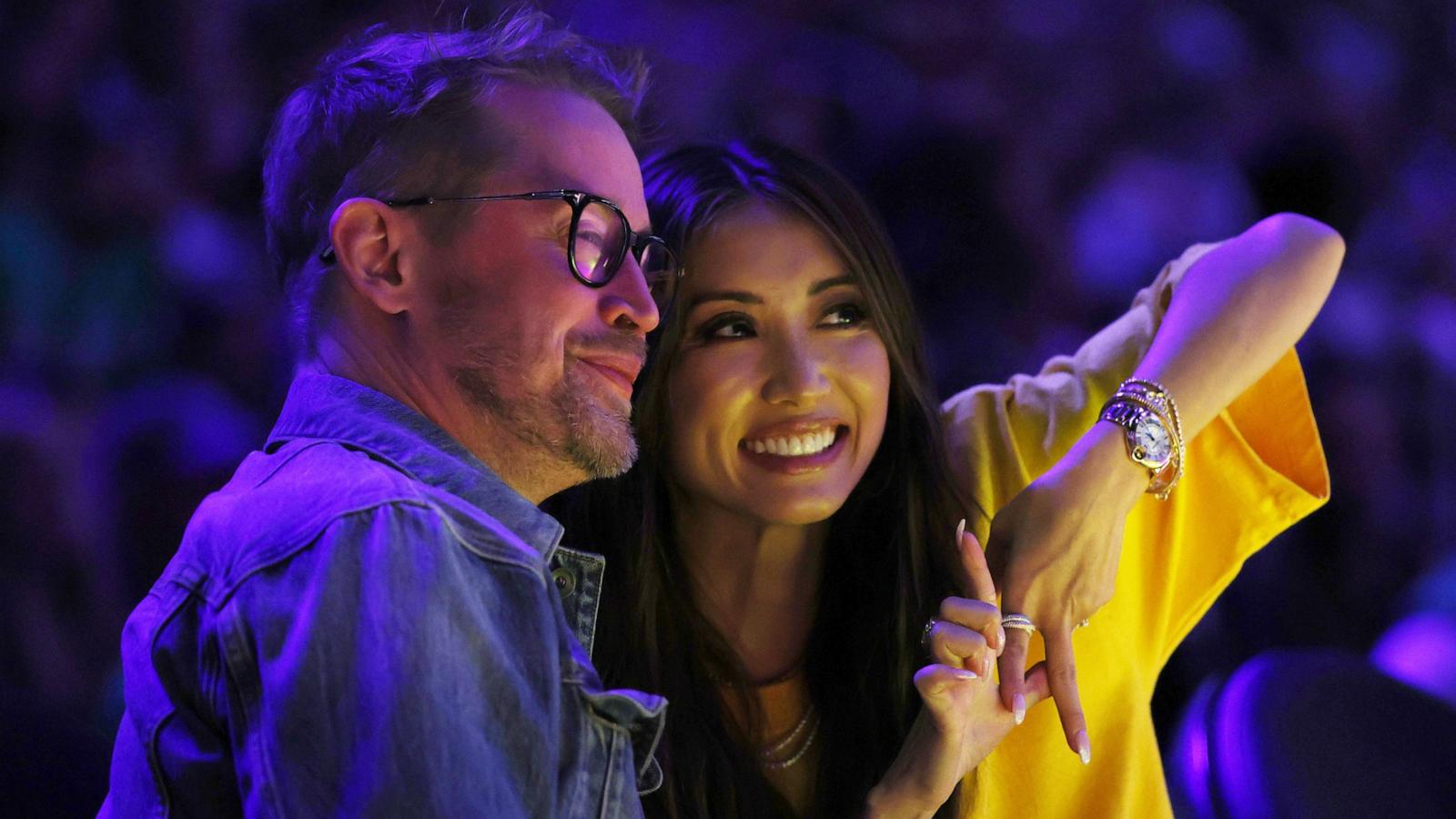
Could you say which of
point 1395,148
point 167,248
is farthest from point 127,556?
point 1395,148

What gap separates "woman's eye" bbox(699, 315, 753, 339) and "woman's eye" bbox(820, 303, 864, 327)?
0.28ft

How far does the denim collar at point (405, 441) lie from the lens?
2.90 feet

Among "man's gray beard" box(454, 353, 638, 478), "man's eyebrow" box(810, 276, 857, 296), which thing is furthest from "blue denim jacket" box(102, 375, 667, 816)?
"man's eyebrow" box(810, 276, 857, 296)

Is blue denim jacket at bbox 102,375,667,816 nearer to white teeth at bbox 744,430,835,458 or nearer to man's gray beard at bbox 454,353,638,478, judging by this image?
man's gray beard at bbox 454,353,638,478

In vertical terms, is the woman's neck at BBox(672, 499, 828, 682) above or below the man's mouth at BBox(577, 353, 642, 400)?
below

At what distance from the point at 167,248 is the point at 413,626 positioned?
1.26 metres

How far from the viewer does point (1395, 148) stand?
9.86ft

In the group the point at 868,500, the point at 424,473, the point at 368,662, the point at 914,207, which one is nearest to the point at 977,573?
the point at 868,500

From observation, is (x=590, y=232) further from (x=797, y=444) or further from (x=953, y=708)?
(x=953, y=708)

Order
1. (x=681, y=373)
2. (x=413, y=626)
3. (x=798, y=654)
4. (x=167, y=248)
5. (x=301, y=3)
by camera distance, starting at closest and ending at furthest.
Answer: (x=413, y=626) < (x=681, y=373) < (x=798, y=654) < (x=167, y=248) < (x=301, y=3)

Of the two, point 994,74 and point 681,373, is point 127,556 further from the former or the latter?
point 994,74

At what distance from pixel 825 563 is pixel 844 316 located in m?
0.32

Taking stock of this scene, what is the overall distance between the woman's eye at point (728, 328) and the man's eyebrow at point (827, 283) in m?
0.08

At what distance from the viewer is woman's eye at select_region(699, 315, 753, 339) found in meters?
1.43
